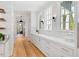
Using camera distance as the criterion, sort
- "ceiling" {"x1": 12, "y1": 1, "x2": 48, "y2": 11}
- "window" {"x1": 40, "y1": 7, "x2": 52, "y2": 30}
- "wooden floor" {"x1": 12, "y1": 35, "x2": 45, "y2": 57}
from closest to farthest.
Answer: "wooden floor" {"x1": 12, "y1": 35, "x2": 45, "y2": 57}
"window" {"x1": 40, "y1": 7, "x2": 52, "y2": 30}
"ceiling" {"x1": 12, "y1": 1, "x2": 48, "y2": 11}

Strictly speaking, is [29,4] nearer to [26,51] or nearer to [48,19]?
[48,19]

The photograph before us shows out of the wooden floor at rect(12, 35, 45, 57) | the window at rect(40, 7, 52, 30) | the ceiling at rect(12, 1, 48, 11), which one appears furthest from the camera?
the ceiling at rect(12, 1, 48, 11)

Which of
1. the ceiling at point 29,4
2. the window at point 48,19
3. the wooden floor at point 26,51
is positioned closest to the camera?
the wooden floor at point 26,51

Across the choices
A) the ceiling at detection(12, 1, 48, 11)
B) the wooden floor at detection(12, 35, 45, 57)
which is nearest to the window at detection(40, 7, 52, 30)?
the ceiling at detection(12, 1, 48, 11)

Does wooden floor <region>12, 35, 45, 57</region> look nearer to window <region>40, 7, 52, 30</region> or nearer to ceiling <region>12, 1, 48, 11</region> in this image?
window <region>40, 7, 52, 30</region>

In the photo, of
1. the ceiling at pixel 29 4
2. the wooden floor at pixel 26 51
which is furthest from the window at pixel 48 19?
the wooden floor at pixel 26 51

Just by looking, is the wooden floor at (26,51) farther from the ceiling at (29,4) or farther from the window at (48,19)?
the ceiling at (29,4)

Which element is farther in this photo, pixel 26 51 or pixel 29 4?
pixel 29 4

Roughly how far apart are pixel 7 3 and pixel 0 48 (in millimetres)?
1889

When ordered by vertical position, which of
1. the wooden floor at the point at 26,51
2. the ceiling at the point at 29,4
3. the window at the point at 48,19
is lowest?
the wooden floor at the point at 26,51

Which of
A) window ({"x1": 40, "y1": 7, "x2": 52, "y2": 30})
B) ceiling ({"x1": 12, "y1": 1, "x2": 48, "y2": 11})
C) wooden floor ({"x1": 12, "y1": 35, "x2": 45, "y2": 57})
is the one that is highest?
ceiling ({"x1": 12, "y1": 1, "x2": 48, "y2": 11})

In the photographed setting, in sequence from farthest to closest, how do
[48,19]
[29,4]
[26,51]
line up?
[29,4] < [48,19] < [26,51]

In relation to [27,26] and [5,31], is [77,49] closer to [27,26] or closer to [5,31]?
[5,31]

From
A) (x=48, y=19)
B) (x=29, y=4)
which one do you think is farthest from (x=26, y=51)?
(x=29, y=4)
